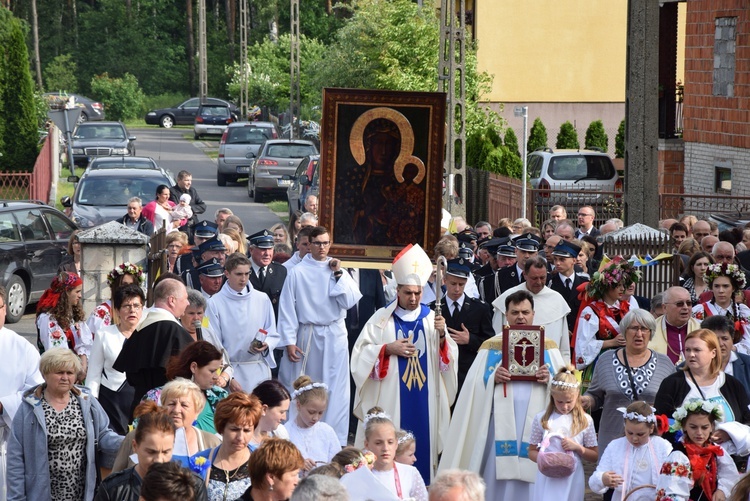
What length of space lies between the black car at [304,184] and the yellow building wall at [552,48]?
11.7 m

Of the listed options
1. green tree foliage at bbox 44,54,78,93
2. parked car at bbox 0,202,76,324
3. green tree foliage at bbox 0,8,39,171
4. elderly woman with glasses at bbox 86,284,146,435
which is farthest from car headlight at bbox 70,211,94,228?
green tree foliage at bbox 44,54,78,93

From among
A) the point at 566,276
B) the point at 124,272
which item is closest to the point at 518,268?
the point at 566,276

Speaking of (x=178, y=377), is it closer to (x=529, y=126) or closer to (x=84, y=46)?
(x=529, y=126)

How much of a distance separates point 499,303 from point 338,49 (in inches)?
1134

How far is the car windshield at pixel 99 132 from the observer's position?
45031 millimetres

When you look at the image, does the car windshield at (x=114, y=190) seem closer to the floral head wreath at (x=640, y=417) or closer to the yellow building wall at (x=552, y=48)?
the floral head wreath at (x=640, y=417)

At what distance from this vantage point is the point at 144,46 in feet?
271

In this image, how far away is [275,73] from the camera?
5956 cm

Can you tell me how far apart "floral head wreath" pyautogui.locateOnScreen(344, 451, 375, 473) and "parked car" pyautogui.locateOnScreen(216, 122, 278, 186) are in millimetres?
32186

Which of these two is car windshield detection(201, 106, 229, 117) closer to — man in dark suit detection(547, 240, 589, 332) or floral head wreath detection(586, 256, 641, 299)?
man in dark suit detection(547, 240, 589, 332)

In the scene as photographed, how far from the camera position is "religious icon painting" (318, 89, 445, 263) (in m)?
12.0

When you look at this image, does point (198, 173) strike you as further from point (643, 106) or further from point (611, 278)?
point (611, 278)

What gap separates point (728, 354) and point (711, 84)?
2028 cm

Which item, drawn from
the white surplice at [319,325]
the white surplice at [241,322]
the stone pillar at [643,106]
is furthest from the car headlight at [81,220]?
the white surplice at [241,322]
